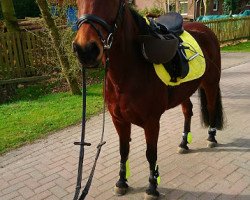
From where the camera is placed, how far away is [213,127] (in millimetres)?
4598

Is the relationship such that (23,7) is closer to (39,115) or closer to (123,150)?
(39,115)

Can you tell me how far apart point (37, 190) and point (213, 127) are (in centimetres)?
266

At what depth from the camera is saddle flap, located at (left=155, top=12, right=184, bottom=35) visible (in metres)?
3.70

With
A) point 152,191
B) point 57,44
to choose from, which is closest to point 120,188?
point 152,191

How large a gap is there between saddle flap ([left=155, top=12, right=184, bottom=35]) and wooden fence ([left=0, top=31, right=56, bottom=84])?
5.67m

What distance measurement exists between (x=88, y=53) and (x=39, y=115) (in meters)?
4.85

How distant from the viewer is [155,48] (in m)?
2.78

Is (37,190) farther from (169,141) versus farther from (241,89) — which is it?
(241,89)

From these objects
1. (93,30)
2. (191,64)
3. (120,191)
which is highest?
(93,30)

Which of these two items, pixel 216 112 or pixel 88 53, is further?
pixel 216 112

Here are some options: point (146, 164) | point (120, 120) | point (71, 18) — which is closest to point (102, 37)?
point (120, 120)

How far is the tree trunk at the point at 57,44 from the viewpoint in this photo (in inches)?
284

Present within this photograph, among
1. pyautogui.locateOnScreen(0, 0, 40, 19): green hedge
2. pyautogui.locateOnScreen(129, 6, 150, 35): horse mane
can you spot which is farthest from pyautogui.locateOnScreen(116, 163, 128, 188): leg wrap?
pyautogui.locateOnScreen(0, 0, 40, 19): green hedge

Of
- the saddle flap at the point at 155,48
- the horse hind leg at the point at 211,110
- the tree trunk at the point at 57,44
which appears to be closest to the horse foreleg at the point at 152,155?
the saddle flap at the point at 155,48
